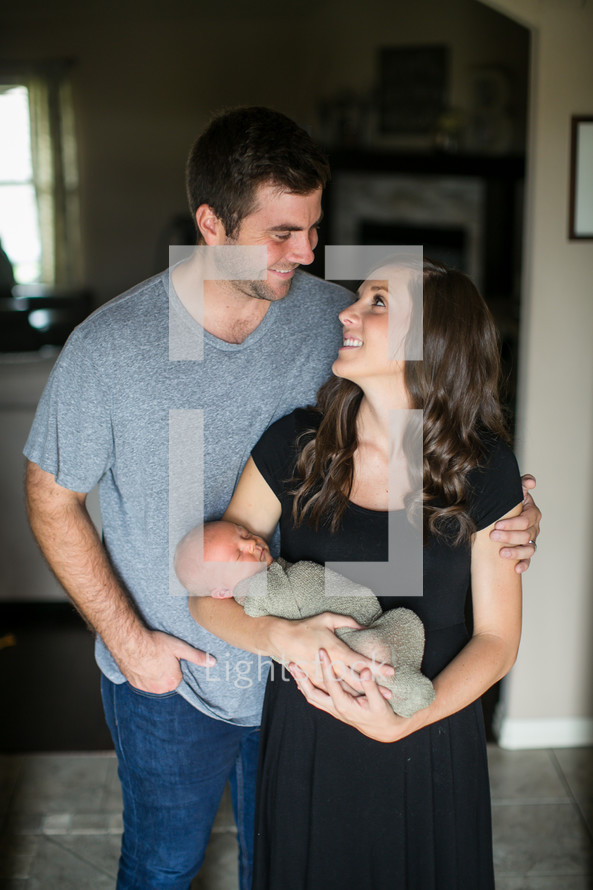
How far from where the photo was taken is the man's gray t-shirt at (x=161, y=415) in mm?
1402

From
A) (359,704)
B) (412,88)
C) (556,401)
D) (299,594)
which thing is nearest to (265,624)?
(299,594)

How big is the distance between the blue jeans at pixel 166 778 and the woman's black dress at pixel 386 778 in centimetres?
19

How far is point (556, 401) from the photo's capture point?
2.37 m

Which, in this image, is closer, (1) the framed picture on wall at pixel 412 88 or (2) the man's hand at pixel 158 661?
(2) the man's hand at pixel 158 661

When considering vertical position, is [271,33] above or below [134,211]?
above

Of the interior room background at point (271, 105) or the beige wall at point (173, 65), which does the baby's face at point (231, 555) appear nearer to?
the interior room background at point (271, 105)

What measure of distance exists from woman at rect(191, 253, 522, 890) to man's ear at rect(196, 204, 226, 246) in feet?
0.86

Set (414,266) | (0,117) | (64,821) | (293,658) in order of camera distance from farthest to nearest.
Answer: (0,117), (64,821), (414,266), (293,658)

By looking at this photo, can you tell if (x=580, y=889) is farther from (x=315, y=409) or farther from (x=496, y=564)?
(x=315, y=409)

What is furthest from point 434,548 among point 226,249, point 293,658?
point 226,249

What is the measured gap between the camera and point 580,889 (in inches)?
81.4

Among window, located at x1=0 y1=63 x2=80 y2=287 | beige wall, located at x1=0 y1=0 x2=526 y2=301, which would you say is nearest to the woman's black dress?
beige wall, located at x1=0 y1=0 x2=526 y2=301

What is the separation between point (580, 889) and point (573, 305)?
1.50 metres

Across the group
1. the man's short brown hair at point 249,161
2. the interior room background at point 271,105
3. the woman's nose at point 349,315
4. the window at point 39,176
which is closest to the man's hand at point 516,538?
the woman's nose at point 349,315
